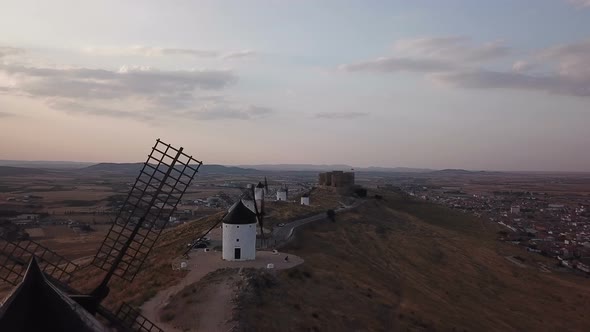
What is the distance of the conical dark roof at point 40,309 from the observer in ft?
22.0

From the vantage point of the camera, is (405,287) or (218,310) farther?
(405,287)

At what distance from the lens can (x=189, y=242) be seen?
1494 inches

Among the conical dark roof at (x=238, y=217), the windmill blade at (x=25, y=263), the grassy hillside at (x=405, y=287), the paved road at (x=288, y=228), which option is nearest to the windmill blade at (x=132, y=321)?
the windmill blade at (x=25, y=263)

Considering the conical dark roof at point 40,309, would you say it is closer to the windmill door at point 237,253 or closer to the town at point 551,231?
the windmill door at point 237,253

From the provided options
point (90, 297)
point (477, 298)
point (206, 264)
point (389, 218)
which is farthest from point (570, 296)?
point (90, 297)

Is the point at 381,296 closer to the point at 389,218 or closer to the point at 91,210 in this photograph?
the point at 389,218

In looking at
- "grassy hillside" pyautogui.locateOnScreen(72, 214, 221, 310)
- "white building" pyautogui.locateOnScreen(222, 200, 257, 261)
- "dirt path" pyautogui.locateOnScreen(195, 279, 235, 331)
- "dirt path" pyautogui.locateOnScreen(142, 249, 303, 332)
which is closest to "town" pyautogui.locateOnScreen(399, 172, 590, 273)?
"dirt path" pyautogui.locateOnScreen(142, 249, 303, 332)

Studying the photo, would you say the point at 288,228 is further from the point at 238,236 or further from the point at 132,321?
the point at 132,321

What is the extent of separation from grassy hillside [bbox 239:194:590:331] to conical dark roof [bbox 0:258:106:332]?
13.9 metres

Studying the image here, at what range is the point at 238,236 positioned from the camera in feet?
103

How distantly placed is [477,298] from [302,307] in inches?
774

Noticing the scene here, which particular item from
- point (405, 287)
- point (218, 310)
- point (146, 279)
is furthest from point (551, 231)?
point (218, 310)

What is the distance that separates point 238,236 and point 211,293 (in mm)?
7894

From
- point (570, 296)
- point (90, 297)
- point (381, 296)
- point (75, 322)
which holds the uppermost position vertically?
point (75, 322)
